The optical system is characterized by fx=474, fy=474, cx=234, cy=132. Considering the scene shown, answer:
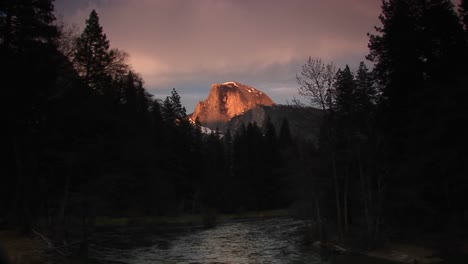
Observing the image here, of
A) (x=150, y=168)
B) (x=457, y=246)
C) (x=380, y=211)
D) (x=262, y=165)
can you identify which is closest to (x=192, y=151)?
(x=262, y=165)

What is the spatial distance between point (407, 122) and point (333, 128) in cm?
574

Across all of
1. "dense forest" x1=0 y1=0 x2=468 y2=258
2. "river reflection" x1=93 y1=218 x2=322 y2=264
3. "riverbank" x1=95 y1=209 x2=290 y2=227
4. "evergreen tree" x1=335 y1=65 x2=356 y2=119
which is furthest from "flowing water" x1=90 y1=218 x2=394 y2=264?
"riverbank" x1=95 y1=209 x2=290 y2=227

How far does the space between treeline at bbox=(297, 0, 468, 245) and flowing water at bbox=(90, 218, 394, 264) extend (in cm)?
475

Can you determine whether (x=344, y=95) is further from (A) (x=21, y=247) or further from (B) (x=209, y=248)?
(A) (x=21, y=247)

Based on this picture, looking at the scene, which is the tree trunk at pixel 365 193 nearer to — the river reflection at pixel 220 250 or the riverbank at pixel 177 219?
the river reflection at pixel 220 250

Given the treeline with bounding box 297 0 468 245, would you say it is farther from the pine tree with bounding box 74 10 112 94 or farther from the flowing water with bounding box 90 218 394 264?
the pine tree with bounding box 74 10 112 94

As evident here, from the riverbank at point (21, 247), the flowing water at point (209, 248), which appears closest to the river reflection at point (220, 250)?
the flowing water at point (209, 248)

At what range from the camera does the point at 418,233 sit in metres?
31.0

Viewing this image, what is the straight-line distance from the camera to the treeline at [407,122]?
1120 inches

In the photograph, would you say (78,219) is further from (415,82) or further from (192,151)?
(192,151)

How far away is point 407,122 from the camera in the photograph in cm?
3300

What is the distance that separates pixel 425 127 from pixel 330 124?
25.5 ft

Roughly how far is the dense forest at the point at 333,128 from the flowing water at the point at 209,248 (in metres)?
3.49

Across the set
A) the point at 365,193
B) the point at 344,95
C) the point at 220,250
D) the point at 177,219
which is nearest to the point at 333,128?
the point at 344,95
